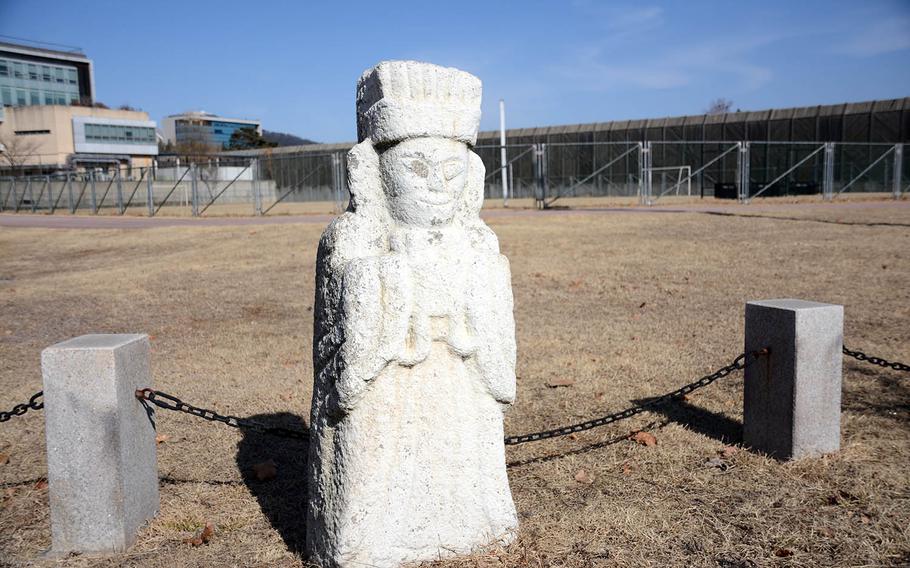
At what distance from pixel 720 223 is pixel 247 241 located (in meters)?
11.2

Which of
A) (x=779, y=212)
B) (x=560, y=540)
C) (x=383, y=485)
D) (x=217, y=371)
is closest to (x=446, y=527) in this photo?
(x=383, y=485)

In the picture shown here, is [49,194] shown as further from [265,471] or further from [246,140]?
[246,140]

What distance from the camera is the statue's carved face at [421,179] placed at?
3525mm

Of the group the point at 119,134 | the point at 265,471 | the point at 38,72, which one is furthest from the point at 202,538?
the point at 38,72

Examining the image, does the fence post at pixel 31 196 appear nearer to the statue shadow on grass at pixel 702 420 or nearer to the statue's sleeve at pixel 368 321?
the statue shadow on grass at pixel 702 420

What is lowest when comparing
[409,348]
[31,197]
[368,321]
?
[409,348]

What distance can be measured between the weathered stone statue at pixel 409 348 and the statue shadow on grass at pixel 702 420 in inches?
93.2

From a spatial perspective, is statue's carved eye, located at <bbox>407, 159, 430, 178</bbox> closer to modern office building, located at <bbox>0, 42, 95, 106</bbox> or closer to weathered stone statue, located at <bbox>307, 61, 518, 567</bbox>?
weathered stone statue, located at <bbox>307, 61, 518, 567</bbox>

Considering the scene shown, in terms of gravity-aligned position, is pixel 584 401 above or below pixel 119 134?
below

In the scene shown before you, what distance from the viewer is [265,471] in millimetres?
4797

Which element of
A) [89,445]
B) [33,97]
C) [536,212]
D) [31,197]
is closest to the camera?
[89,445]

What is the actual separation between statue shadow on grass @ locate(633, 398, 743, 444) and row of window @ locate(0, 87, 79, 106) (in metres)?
79.9

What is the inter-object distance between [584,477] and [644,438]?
821mm

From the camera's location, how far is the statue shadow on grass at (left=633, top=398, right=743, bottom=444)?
5.34m
